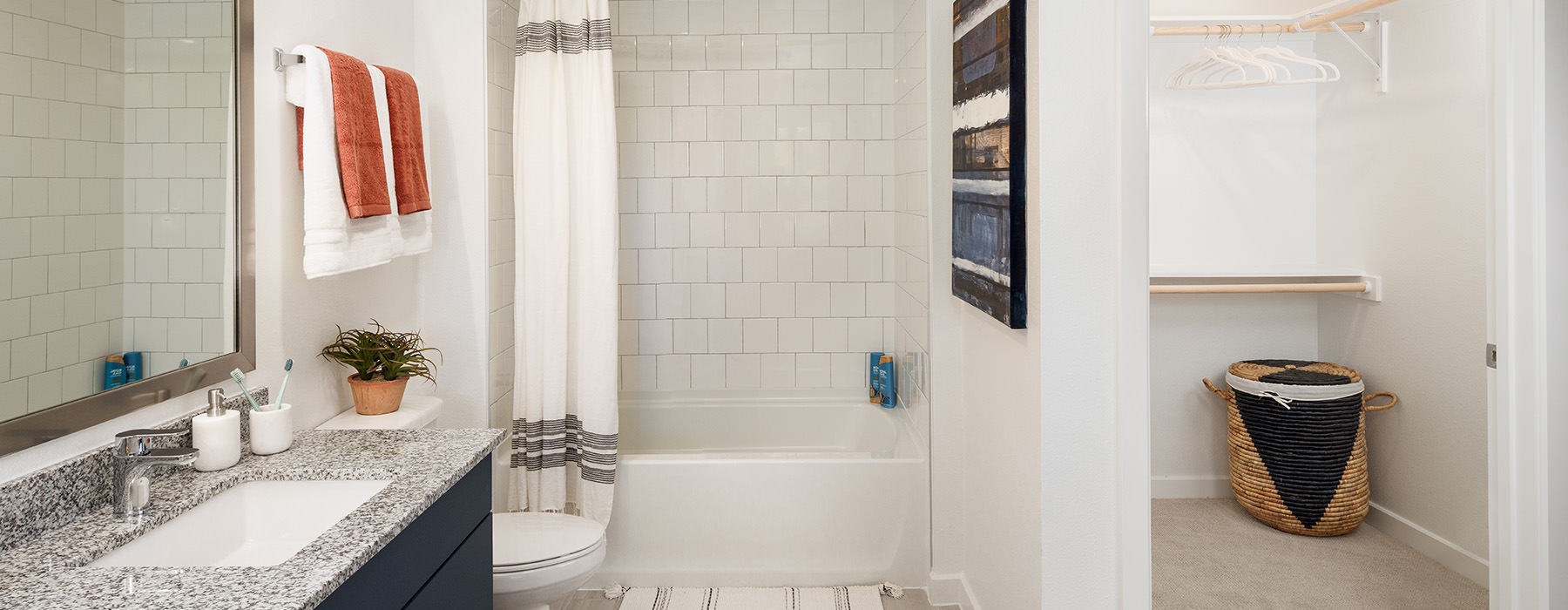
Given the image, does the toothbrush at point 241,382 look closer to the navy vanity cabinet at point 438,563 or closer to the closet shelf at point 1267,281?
the navy vanity cabinet at point 438,563

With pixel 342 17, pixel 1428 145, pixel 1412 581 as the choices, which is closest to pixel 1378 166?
pixel 1428 145

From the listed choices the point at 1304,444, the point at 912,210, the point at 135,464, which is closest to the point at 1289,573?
the point at 1304,444

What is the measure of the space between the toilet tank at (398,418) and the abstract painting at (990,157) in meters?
1.45

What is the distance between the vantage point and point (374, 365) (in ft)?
8.14

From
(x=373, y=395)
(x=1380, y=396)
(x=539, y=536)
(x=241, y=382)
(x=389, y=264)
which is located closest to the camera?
(x=241, y=382)

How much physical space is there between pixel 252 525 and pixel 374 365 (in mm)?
775

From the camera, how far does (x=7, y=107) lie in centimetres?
142

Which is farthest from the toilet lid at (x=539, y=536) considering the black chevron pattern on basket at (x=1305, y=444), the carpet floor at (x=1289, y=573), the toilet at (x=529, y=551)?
the black chevron pattern on basket at (x=1305, y=444)

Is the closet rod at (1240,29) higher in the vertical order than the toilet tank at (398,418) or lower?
higher

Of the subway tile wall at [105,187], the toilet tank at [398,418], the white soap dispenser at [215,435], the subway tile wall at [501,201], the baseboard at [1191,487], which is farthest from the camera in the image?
the baseboard at [1191,487]

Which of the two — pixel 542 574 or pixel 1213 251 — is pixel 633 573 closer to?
pixel 542 574

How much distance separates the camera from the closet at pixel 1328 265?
3133mm

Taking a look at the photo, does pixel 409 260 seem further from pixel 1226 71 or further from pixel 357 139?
pixel 1226 71

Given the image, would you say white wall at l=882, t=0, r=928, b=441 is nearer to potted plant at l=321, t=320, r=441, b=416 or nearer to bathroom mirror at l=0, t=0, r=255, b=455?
potted plant at l=321, t=320, r=441, b=416
